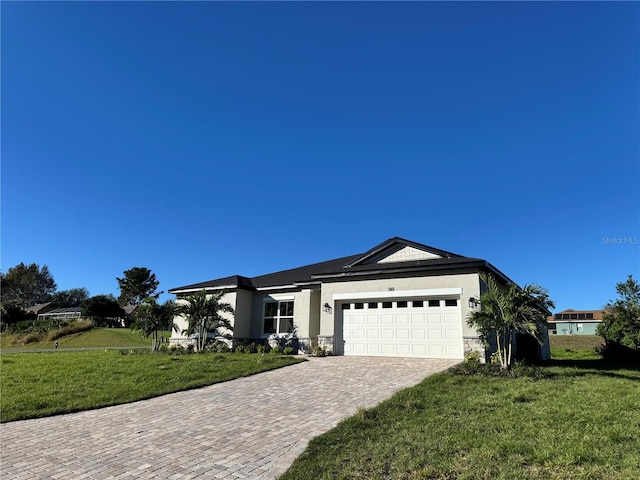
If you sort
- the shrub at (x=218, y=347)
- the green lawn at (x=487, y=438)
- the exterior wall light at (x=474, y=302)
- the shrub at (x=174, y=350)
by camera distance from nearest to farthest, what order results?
the green lawn at (x=487, y=438)
the exterior wall light at (x=474, y=302)
the shrub at (x=174, y=350)
the shrub at (x=218, y=347)

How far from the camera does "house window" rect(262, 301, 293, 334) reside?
67.2ft

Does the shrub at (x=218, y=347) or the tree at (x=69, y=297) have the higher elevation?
the tree at (x=69, y=297)

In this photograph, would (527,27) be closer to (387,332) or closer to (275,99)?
(275,99)

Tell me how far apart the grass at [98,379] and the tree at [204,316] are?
12.8ft

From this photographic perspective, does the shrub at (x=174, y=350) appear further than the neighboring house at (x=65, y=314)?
No

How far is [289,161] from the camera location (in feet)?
67.7

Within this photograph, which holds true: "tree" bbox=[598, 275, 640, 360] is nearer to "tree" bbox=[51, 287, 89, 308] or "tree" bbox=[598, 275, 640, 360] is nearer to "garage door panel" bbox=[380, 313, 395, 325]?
"garage door panel" bbox=[380, 313, 395, 325]

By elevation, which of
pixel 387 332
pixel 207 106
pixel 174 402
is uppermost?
pixel 207 106

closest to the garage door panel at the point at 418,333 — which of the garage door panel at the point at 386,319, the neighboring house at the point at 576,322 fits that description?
the garage door panel at the point at 386,319

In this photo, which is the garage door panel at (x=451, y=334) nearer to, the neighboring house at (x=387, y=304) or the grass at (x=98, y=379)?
the neighboring house at (x=387, y=304)

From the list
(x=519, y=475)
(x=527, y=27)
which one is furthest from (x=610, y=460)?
(x=527, y=27)

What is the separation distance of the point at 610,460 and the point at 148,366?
13683 mm

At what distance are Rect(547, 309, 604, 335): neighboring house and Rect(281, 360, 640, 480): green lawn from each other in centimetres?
5074

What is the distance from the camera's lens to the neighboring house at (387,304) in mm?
14258
